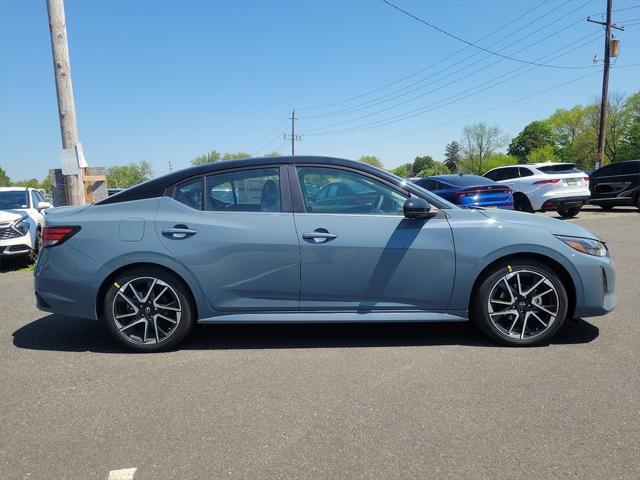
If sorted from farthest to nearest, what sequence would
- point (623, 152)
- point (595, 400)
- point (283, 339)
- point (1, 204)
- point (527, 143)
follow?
point (527, 143) → point (623, 152) → point (1, 204) → point (283, 339) → point (595, 400)

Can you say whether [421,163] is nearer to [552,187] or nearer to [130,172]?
[130,172]

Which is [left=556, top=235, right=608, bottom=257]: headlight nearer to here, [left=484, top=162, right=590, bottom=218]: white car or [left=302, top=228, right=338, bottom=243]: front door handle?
[left=302, top=228, right=338, bottom=243]: front door handle

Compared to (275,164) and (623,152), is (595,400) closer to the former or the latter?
(275,164)

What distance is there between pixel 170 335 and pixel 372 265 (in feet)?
5.69

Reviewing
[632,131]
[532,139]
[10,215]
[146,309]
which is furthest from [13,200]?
[532,139]

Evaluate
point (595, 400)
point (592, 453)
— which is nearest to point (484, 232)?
point (595, 400)

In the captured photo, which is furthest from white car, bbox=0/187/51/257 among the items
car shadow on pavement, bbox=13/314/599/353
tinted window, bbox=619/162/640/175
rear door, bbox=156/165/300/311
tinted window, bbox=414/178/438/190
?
tinted window, bbox=619/162/640/175

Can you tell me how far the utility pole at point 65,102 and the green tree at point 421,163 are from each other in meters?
152

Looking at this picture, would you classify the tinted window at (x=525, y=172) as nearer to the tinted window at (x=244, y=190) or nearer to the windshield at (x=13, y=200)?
the tinted window at (x=244, y=190)

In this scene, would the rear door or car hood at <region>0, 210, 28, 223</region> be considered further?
car hood at <region>0, 210, 28, 223</region>

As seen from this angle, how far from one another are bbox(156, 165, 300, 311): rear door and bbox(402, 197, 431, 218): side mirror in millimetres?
903

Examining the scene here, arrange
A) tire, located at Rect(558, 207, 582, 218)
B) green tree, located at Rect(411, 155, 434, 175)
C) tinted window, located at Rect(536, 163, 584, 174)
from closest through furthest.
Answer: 1. tinted window, located at Rect(536, 163, 584, 174)
2. tire, located at Rect(558, 207, 582, 218)
3. green tree, located at Rect(411, 155, 434, 175)

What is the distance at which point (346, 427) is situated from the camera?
8.25 ft

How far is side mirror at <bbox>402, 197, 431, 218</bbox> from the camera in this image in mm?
3467
